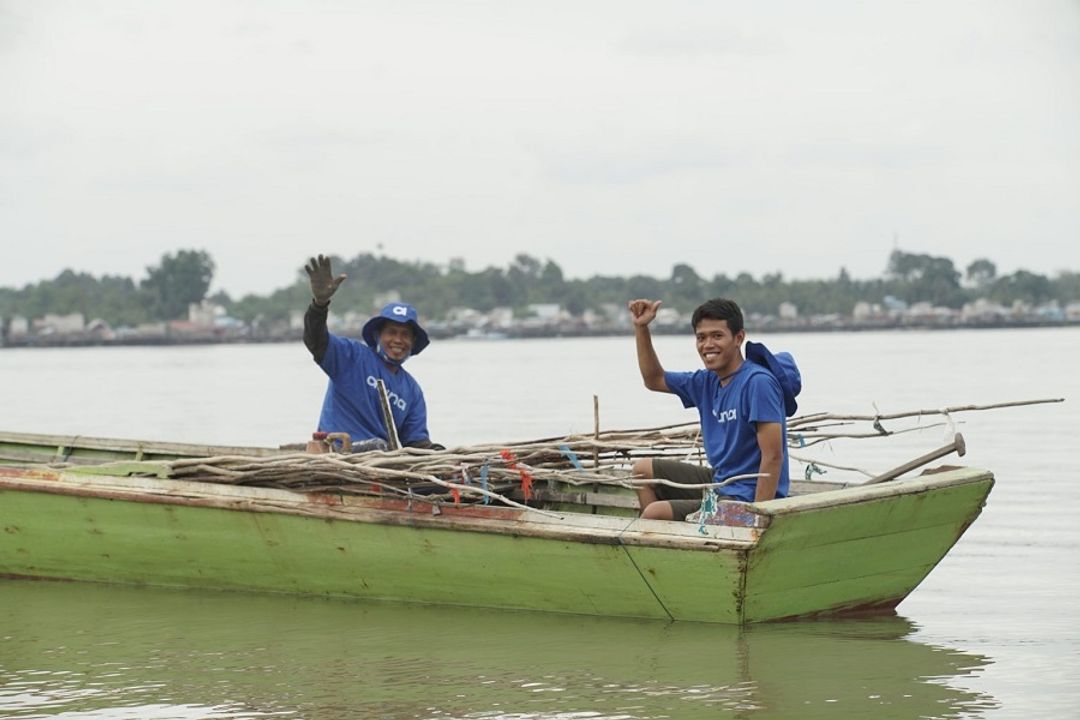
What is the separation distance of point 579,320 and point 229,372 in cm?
8161

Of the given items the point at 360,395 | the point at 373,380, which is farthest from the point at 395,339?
the point at 360,395

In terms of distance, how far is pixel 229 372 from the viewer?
6081 centimetres

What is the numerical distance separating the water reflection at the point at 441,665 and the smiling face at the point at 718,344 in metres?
1.36

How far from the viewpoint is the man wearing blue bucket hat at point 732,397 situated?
25.3 ft

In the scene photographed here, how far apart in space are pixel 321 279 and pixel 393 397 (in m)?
0.92

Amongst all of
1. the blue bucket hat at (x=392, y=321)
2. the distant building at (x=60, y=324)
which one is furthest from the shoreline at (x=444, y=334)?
the blue bucket hat at (x=392, y=321)

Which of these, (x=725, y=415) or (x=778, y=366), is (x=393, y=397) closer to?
(x=725, y=415)

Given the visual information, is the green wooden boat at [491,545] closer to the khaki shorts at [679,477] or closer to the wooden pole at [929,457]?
the wooden pole at [929,457]

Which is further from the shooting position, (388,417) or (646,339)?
(388,417)

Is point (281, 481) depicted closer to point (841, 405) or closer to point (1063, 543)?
point (1063, 543)

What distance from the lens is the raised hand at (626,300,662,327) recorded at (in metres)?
7.96

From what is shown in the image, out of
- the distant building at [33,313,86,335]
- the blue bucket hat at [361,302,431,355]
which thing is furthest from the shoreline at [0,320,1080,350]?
the blue bucket hat at [361,302,431,355]

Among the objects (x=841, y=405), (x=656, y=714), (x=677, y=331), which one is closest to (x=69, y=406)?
(x=841, y=405)

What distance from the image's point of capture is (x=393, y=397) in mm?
9703
